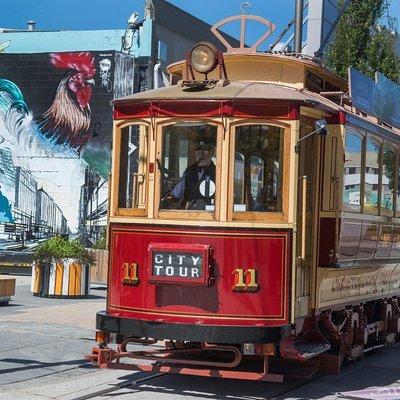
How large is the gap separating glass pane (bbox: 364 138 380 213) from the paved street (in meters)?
2.06

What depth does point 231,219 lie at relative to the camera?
7996 millimetres

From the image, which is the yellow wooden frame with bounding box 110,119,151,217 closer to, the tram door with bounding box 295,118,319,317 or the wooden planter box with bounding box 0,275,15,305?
the tram door with bounding box 295,118,319,317

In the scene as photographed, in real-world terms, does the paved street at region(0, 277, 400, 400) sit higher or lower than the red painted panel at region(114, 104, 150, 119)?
lower

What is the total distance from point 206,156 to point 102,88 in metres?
17.8

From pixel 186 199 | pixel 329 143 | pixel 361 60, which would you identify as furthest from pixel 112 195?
pixel 361 60

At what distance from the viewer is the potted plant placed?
17797mm

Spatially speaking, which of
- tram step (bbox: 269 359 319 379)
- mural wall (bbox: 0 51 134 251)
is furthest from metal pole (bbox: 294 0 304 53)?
mural wall (bbox: 0 51 134 251)

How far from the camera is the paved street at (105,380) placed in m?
8.33

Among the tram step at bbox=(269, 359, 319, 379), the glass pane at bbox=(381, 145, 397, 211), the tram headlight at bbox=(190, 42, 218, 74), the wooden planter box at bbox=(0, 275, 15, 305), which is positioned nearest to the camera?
the tram headlight at bbox=(190, 42, 218, 74)

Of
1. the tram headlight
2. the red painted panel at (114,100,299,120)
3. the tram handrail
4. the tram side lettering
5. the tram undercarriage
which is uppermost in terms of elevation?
the tram headlight

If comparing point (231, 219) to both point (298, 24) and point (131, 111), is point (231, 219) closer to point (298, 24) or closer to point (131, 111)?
point (131, 111)

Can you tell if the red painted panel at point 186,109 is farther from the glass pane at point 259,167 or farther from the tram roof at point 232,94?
the glass pane at point 259,167

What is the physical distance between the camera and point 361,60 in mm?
19734

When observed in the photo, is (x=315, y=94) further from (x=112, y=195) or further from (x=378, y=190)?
(x=112, y=195)
